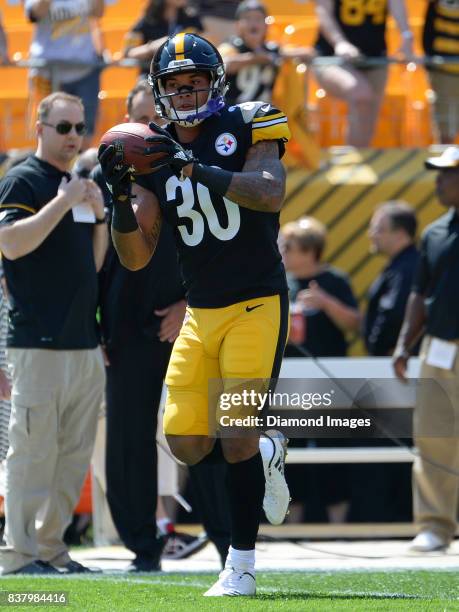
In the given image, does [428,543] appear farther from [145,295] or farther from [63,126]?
[63,126]

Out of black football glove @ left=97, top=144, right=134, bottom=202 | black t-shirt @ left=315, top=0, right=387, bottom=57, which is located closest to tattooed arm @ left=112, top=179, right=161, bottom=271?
black football glove @ left=97, top=144, right=134, bottom=202

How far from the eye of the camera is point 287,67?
32.3 ft

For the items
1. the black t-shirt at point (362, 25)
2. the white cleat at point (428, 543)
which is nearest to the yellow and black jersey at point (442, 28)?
the black t-shirt at point (362, 25)

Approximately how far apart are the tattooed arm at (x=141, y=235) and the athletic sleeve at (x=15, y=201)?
0.89 m

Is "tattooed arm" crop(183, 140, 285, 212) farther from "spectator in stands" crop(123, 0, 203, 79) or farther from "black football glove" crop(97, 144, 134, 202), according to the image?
"spectator in stands" crop(123, 0, 203, 79)

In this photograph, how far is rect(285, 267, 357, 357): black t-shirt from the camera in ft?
28.0

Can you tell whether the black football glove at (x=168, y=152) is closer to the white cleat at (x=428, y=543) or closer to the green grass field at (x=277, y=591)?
the green grass field at (x=277, y=591)

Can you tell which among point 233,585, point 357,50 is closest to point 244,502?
point 233,585

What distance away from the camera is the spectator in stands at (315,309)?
8234 millimetres

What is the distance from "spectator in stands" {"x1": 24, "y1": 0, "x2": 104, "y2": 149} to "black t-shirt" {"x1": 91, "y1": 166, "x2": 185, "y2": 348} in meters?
3.53

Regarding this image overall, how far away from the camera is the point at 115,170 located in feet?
15.9

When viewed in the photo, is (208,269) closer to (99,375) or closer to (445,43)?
(99,375)

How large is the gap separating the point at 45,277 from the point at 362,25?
198 inches

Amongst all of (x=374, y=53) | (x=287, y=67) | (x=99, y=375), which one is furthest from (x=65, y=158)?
(x=374, y=53)
